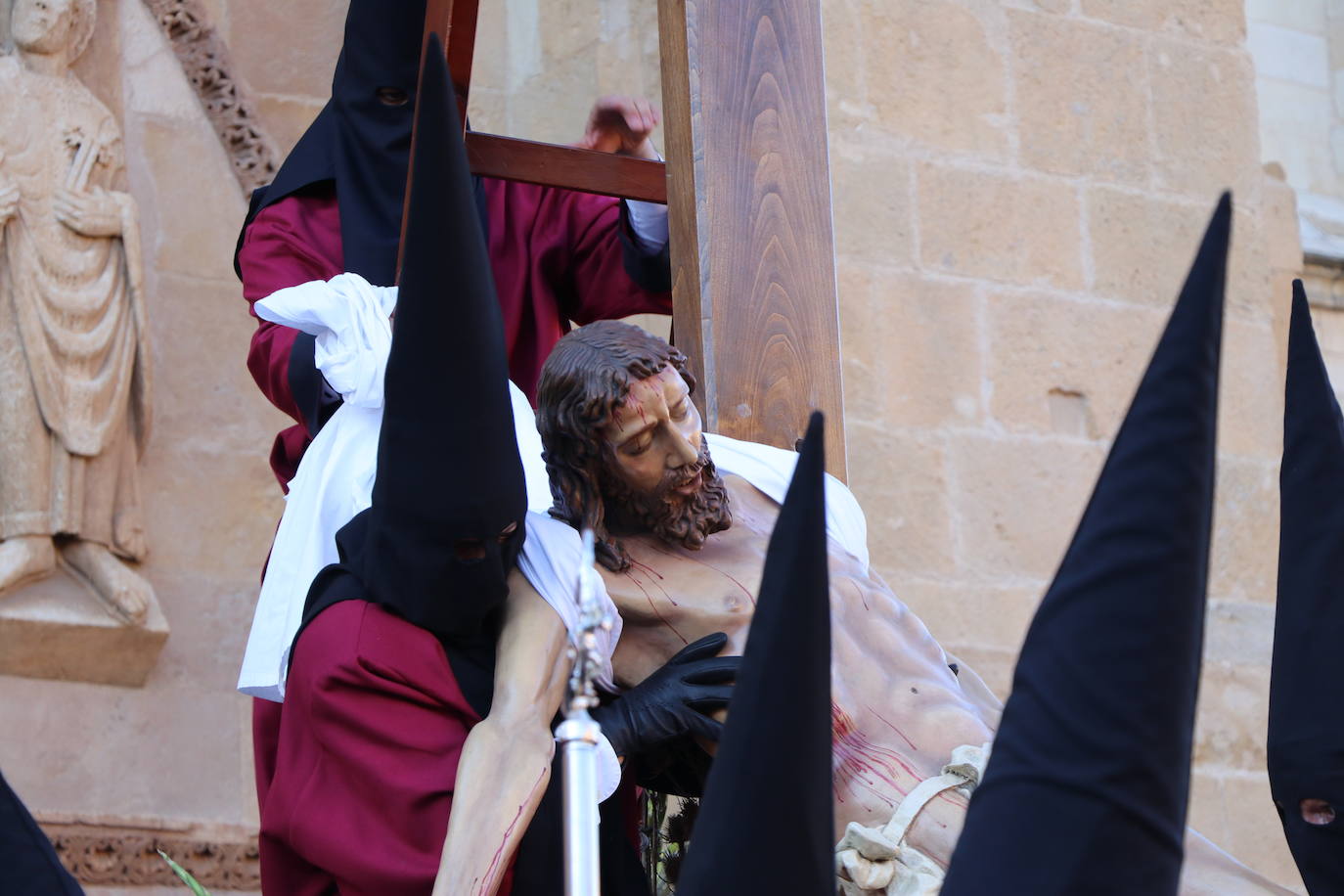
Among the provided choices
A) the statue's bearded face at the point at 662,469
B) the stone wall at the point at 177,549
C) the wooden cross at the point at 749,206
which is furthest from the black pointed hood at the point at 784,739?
the stone wall at the point at 177,549

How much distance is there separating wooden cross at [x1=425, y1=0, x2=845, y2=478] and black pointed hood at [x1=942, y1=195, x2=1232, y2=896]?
146 centimetres

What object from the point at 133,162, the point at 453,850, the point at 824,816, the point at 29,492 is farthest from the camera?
the point at 133,162

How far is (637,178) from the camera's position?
3.75m

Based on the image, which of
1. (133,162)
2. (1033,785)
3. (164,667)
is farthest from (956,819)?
(133,162)

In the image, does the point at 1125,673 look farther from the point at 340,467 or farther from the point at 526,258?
the point at 526,258

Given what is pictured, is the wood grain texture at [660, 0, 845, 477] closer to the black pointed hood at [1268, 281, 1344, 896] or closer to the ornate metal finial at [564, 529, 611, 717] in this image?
the ornate metal finial at [564, 529, 611, 717]

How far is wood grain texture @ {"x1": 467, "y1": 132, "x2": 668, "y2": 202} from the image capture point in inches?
145

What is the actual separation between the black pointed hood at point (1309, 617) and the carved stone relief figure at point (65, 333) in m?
2.95

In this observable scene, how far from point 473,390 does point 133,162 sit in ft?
8.91

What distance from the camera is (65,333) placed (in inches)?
190

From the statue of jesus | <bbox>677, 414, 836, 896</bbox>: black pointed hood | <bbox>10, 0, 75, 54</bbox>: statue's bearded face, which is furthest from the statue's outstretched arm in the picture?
<bbox>10, 0, 75, 54</bbox>: statue's bearded face

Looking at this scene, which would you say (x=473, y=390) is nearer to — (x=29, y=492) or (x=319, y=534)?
(x=319, y=534)

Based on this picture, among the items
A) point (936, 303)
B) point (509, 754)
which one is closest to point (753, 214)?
point (509, 754)

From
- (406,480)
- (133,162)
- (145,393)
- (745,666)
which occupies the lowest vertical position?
(745,666)
